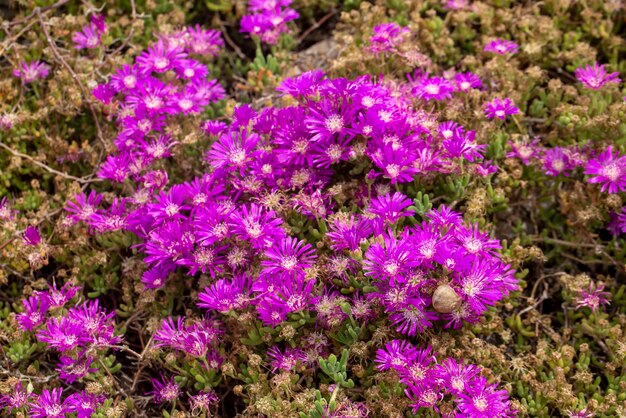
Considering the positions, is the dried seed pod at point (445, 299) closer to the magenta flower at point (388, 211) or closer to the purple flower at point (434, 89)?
the magenta flower at point (388, 211)

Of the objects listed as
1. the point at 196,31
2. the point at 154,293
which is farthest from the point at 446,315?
the point at 196,31

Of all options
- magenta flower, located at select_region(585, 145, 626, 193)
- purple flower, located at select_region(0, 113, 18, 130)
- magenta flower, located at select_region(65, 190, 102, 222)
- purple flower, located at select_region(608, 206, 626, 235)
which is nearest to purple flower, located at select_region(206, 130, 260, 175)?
magenta flower, located at select_region(65, 190, 102, 222)

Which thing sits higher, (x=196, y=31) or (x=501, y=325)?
(x=196, y=31)

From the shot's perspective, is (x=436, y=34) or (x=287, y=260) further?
(x=436, y=34)

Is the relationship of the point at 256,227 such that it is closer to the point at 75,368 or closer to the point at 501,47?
the point at 75,368

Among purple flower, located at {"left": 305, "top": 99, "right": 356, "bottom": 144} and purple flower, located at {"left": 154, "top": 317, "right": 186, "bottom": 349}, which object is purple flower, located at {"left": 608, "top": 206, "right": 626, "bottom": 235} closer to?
purple flower, located at {"left": 305, "top": 99, "right": 356, "bottom": 144}

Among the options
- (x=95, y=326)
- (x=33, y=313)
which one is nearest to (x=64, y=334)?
(x=95, y=326)

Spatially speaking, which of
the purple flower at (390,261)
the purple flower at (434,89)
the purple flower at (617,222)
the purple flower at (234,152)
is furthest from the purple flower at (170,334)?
the purple flower at (617,222)

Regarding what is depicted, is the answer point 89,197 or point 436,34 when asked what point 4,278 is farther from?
point 436,34
